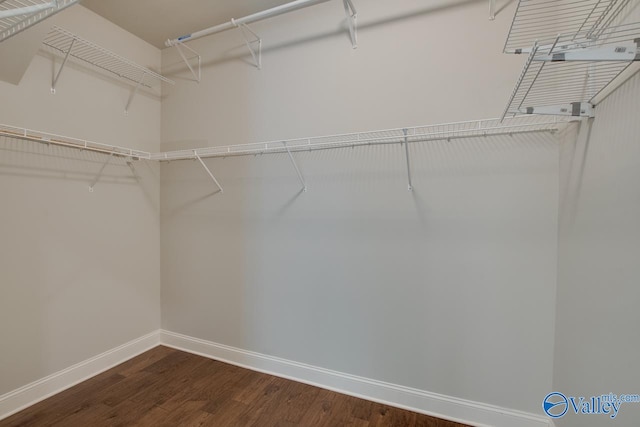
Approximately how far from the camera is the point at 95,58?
212 cm

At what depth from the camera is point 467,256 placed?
1669 mm

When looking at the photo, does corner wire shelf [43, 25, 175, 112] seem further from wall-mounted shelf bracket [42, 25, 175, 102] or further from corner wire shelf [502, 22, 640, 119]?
corner wire shelf [502, 22, 640, 119]

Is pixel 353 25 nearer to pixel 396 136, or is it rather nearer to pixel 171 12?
pixel 396 136

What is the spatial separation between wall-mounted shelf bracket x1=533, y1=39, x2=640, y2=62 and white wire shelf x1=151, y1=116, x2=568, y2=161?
1.85 ft

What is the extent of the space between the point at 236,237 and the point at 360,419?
148 centimetres

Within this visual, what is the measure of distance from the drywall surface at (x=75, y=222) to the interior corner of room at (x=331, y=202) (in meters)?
0.01

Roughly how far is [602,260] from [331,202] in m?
1.35

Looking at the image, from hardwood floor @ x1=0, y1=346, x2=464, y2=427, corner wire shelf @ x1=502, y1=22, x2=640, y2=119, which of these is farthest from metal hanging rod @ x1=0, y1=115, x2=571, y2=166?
hardwood floor @ x1=0, y1=346, x2=464, y2=427

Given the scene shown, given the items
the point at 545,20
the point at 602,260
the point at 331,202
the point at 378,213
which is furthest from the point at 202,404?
the point at 545,20

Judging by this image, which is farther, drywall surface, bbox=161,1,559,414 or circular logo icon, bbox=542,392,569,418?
drywall surface, bbox=161,1,559,414

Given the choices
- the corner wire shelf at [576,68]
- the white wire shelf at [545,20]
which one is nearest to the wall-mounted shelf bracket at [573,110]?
the corner wire shelf at [576,68]

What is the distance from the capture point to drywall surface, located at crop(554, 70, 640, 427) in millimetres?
939

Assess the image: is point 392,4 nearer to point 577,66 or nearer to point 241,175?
point 577,66

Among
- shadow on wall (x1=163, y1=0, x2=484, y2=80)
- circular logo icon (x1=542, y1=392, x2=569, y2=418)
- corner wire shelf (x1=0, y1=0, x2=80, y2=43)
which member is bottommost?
circular logo icon (x1=542, y1=392, x2=569, y2=418)
